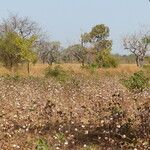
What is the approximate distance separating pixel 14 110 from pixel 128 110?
2.78 m

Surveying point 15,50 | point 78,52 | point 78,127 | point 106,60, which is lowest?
point 78,127

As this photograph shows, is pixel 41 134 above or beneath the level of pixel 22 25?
beneath

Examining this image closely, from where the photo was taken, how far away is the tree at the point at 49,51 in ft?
263

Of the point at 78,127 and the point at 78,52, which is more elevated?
the point at 78,52

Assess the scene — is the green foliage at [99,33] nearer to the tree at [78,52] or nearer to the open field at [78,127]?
the tree at [78,52]

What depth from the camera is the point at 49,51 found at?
8269 centimetres

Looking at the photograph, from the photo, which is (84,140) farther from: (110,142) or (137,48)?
(137,48)

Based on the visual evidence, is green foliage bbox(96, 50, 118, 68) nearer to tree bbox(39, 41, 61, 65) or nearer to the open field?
tree bbox(39, 41, 61, 65)

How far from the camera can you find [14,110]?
11344 mm

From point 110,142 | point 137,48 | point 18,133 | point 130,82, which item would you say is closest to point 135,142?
point 110,142

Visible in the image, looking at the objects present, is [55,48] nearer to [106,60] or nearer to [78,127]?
[106,60]

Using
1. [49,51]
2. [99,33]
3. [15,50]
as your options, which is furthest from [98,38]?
[15,50]

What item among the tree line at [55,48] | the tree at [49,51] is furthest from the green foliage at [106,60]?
the tree at [49,51]

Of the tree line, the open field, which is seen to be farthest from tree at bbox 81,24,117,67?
the open field
